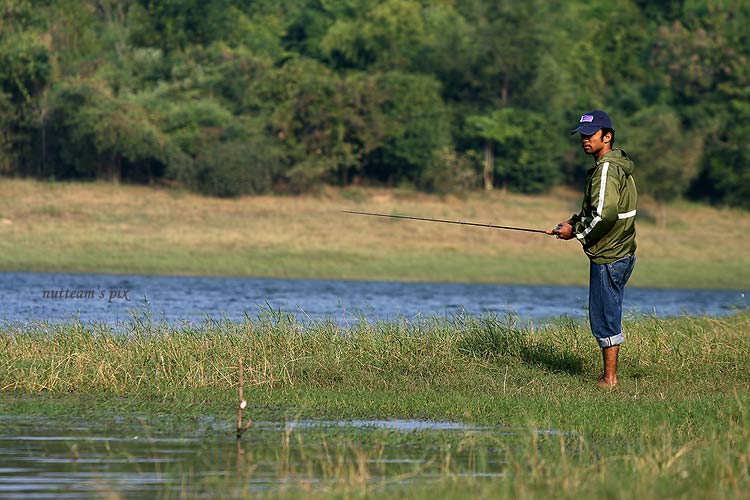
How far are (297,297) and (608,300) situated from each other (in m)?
18.6

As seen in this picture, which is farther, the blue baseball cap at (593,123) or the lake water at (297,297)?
the lake water at (297,297)

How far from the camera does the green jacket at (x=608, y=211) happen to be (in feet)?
34.8

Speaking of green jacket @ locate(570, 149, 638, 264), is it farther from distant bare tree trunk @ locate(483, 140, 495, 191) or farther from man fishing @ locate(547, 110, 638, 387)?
distant bare tree trunk @ locate(483, 140, 495, 191)

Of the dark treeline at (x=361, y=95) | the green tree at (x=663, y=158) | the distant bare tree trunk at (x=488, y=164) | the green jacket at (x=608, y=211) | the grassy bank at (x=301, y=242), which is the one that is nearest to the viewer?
the green jacket at (x=608, y=211)

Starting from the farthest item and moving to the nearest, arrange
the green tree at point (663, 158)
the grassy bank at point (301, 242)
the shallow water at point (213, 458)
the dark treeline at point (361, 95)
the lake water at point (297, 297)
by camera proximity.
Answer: the dark treeline at point (361, 95)
the green tree at point (663, 158)
the grassy bank at point (301, 242)
the lake water at point (297, 297)
the shallow water at point (213, 458)

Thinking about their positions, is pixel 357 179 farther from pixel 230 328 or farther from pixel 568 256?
pixel 230 328

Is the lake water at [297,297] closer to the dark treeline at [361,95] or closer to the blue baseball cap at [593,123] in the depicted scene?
the blue baseball cap at [593,123]

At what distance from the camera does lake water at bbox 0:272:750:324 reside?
74.5 feet

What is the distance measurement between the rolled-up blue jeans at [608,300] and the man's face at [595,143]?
1012 millimetres

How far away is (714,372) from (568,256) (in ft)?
95.1

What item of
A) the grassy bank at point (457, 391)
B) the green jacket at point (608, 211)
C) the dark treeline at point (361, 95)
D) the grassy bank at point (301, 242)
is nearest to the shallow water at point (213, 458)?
the grassy bank at point (457, 391)

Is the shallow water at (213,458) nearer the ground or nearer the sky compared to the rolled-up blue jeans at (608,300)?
nearer the ground

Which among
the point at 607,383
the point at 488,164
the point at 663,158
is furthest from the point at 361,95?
the point at 607,383

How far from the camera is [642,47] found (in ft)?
227
